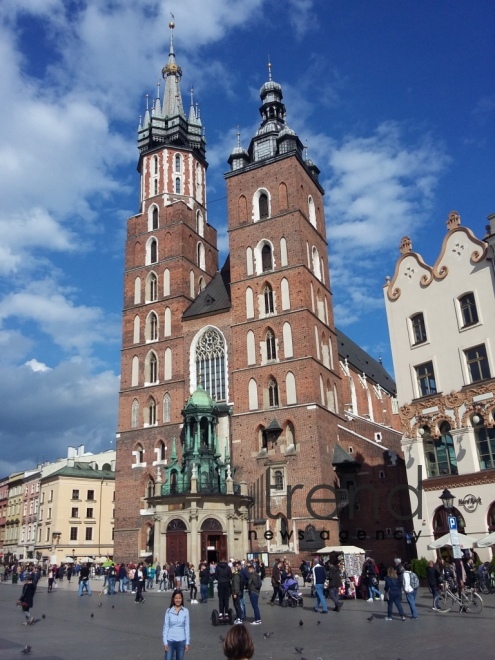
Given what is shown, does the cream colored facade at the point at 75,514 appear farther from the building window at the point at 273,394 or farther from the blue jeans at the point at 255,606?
the blue jeans at the point at 255,606

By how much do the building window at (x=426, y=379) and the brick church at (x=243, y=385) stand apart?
9056mm

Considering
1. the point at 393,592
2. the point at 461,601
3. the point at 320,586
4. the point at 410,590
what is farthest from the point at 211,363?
the point at 393,592

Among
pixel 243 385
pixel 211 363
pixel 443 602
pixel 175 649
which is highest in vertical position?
pixel 211 363

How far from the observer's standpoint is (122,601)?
23359 mm

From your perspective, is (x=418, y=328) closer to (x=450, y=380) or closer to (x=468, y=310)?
(x=468, y=310)

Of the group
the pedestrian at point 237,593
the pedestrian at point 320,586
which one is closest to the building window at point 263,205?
the pedestrian at point 320,586

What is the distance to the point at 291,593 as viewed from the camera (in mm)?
19312

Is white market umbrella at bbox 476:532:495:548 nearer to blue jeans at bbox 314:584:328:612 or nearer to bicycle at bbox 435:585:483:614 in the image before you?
bicycle at bbox 435:585:483:614

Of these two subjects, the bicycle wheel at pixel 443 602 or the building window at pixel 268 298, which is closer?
the bicycle wheel at pixel 443 602

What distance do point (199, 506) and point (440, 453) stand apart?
12.9 meters

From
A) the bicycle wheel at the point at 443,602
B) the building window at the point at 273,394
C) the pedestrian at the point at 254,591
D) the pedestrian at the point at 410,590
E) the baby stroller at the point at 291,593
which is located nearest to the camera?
the pedestrian at the point at 254,591

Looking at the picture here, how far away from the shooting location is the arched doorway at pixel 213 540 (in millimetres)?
31625

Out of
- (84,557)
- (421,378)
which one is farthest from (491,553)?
(84,557)

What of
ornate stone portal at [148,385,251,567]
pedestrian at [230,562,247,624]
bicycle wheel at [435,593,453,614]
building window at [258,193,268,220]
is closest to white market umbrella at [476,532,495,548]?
bicycle wheel at [435,593,453,614]
